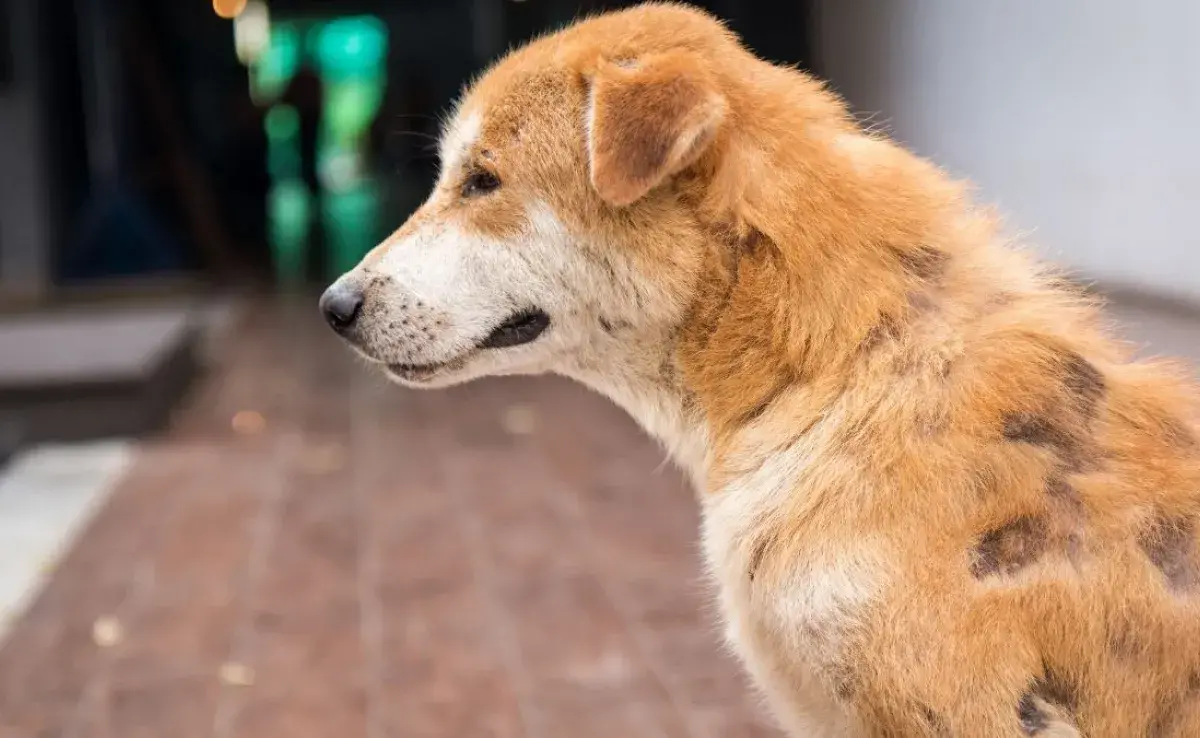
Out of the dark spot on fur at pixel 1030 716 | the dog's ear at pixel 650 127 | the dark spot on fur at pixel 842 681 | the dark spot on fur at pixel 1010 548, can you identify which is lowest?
the dark spot on fur at pixel 842 681

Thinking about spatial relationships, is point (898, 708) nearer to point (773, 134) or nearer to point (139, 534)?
point (773, 134)

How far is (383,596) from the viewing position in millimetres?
3381

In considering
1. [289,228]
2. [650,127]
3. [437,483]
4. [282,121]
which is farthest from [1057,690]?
[289,228]

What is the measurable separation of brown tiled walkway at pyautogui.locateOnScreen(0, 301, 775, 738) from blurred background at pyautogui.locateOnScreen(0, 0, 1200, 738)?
0.01 meters

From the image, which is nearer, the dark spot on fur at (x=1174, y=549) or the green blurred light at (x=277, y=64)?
the dark spot on fur at (x=1174, y=549)

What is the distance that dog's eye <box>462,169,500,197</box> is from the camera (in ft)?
5.65

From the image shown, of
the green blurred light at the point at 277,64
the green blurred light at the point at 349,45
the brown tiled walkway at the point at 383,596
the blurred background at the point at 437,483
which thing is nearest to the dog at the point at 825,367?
the blurred background at the point at 437,483

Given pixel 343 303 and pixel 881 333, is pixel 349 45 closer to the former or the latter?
pixel 343 303

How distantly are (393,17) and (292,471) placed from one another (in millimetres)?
12364

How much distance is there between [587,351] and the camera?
171cm

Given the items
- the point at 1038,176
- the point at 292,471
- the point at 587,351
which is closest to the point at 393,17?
the point at 292,471

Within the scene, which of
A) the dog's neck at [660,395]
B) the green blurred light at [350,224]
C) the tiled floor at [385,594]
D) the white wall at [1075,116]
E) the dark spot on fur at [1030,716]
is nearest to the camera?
the dark spot on fur at [1030,716]

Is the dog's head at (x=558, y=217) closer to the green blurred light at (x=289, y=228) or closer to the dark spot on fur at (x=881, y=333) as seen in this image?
the dark spot on fur at (x=881, y=333)

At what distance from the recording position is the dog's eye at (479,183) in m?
1.72
